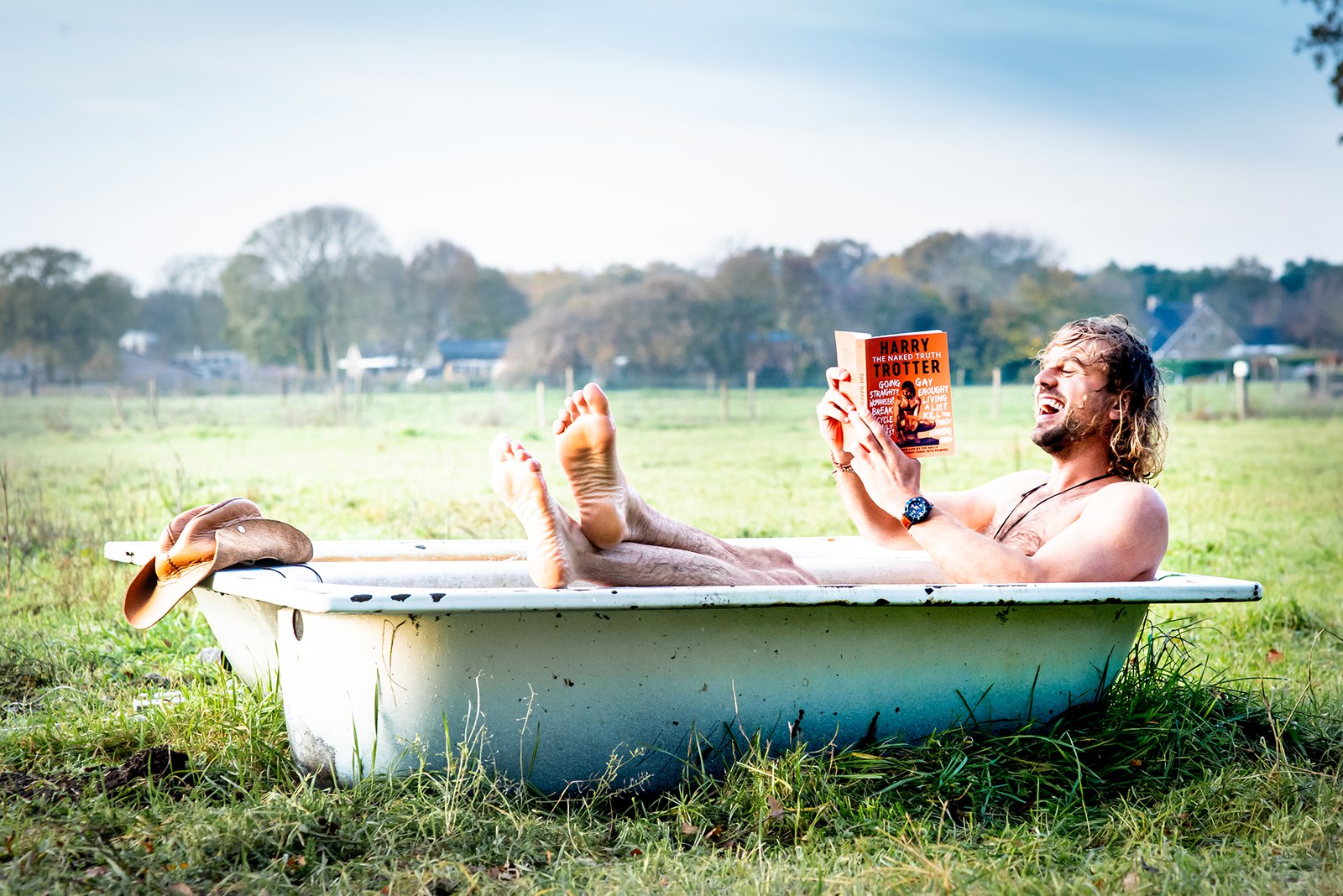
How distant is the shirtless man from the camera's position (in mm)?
2660

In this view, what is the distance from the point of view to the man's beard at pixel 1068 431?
3107mm

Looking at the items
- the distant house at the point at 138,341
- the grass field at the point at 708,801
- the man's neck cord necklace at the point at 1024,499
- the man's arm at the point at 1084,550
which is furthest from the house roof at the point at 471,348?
the man's arm at the point at 1084,550

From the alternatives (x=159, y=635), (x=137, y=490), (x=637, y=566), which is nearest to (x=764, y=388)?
(x=137, y=490)

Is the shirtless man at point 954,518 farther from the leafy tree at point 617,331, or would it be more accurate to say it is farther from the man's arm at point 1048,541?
the leafy tree at point 617,331

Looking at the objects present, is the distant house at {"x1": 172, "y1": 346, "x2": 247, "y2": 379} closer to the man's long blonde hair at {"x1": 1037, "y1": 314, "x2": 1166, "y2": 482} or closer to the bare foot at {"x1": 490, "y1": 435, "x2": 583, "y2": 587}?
the bare foot at {"x1": 490, "y1": 435, "x2": 583, "y2": 587}

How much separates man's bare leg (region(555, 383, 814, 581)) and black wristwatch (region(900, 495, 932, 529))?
50 centimetres

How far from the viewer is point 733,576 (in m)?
2.94

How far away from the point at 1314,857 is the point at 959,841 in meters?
0.73

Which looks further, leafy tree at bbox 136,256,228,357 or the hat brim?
leafy tree at bbox 136,256,228,357

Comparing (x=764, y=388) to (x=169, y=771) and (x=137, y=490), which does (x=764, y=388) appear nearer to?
(x=137, y=490)

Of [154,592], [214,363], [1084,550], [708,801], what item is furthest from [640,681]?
[214,363]


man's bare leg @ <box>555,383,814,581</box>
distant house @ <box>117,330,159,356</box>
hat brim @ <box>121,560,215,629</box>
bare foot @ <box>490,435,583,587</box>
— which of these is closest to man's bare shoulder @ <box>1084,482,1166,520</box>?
man's bare leg @ <box>555,383,814,581</box>

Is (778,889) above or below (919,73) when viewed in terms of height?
below

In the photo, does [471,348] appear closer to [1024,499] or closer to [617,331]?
[617,331]
